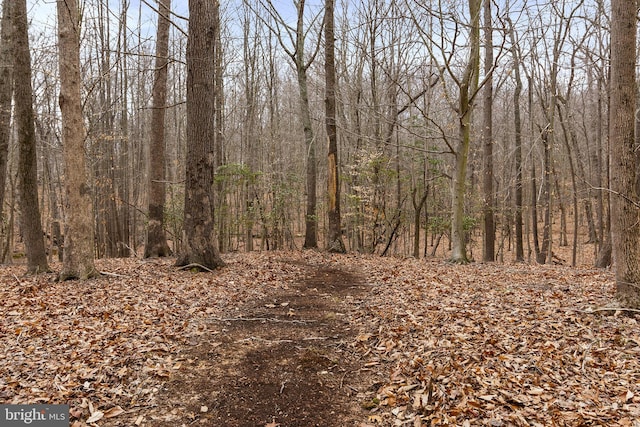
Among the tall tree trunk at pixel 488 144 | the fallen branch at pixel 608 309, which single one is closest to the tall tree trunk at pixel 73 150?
the fallen branch at pixel 608 309

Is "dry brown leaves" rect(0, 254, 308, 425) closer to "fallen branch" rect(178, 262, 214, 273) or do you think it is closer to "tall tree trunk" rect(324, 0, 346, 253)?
"fallen branch" rect(178, 262, 214, 273)

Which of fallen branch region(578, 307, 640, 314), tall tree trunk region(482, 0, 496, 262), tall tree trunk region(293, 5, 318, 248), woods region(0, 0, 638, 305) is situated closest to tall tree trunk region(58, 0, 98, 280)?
woods region(0, 0, 638, 305)

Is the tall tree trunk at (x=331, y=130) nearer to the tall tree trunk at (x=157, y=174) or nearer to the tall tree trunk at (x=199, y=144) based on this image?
the tall tree trunk at (x=157, y=174)

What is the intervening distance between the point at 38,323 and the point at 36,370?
1302 mm

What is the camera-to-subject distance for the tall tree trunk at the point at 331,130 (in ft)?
40.7

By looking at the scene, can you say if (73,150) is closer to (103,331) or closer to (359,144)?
(103,331)

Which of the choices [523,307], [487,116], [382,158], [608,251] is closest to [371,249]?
[382,158]

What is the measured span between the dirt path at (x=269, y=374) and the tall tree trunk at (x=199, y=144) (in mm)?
2624

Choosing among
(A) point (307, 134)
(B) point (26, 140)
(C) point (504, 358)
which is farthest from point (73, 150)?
(A) point (307, 134)

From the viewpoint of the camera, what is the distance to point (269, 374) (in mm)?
3949

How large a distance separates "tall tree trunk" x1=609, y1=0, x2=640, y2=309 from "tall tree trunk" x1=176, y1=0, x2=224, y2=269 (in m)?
6.76

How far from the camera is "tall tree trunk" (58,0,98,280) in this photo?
661 cm

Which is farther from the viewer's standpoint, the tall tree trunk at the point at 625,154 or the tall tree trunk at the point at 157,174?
the tall tree trunk at the point at 157,174

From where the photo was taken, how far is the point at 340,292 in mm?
7227
